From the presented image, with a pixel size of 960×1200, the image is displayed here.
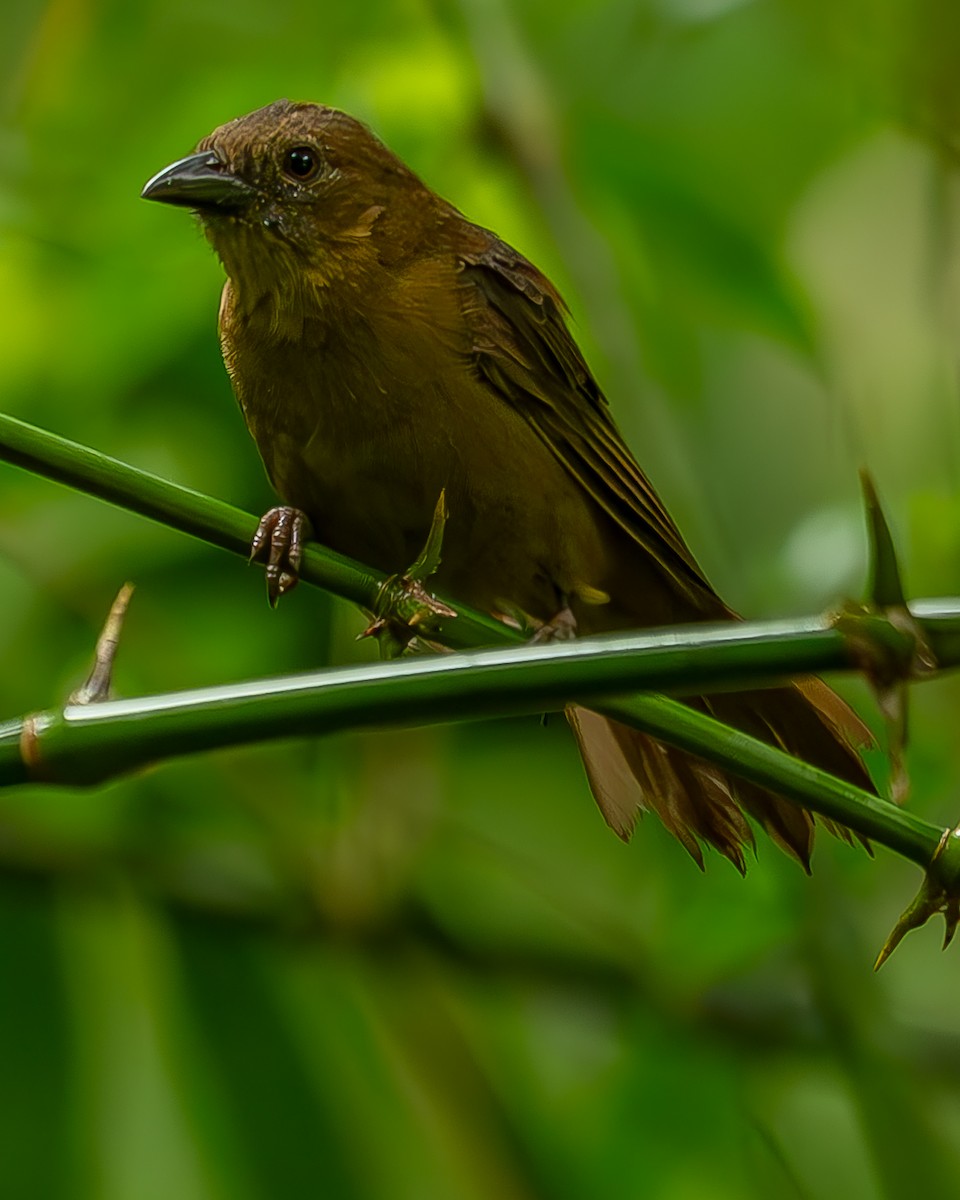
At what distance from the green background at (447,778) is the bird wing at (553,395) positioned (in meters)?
0.18

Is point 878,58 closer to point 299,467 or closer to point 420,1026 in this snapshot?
point 299,467

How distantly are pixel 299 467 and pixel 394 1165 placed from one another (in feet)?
3.41

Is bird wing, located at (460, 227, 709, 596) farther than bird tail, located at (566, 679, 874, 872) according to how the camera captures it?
Yes

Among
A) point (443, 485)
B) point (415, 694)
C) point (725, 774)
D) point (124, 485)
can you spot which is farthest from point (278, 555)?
point (415, 694)

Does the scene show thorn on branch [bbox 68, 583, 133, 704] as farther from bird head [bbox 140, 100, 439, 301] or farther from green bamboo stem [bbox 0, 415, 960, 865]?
bird head [bbox 140, 100, 439, 301]

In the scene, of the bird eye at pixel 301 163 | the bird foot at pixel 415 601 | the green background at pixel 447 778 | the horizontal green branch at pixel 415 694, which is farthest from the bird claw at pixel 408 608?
the bird eye at pixel 301 163

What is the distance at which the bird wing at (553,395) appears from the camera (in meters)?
2.50

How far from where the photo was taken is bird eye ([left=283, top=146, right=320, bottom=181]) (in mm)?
2471

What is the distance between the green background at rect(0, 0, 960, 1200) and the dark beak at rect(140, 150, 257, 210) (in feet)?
0.74

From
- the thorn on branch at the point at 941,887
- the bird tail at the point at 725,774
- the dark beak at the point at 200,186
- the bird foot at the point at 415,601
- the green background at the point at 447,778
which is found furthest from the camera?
the green background at the point at 447,778

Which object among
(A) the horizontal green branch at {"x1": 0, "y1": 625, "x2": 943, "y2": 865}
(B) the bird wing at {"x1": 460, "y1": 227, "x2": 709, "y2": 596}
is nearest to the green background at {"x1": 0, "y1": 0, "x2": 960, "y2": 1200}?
(B) the bird wing at {"x1": 460, "y1": 227, "x2": 709, "y2": 596}

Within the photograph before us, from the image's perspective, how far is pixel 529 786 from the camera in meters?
2.90

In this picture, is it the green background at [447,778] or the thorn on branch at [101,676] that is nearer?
the thorn on branch at [101,676]

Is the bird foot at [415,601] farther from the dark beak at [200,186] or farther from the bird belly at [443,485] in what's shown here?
the dark beak at [200,186]
